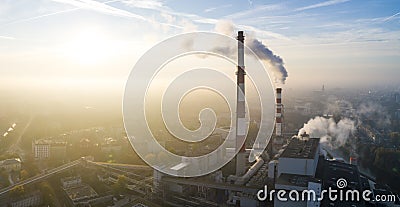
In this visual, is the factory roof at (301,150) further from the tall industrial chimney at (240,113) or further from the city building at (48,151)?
the city building at (48,151)

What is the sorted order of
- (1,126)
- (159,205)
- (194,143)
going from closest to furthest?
1. (159,205)
2. (194,143)
3. (1,126)

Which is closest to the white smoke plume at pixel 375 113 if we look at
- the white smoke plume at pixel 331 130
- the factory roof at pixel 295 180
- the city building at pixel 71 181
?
the white smoke plume at pixel 331 130

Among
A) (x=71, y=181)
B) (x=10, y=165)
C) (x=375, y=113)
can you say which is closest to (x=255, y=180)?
(x=71, y=181)

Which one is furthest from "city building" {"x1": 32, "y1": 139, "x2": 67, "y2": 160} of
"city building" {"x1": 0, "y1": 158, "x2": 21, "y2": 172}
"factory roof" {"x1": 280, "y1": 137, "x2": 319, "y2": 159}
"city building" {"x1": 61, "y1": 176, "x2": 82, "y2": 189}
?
"factory roof" {"x1": 280, "y1": 137, "x2": 319, "y2": 159}

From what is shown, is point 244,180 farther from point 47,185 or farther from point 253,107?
point 253,107

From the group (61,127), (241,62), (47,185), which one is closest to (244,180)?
(241,62)

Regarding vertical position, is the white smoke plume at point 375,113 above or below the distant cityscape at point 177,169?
above
